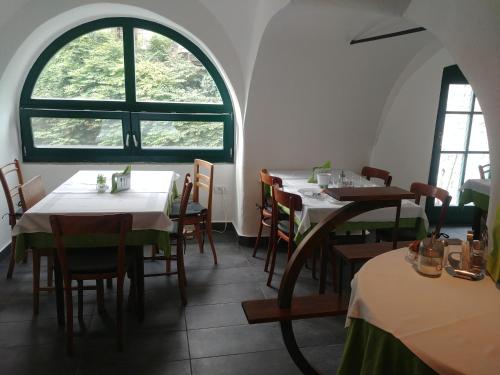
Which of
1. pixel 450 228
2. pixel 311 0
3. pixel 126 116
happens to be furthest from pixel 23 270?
pixel 450 228

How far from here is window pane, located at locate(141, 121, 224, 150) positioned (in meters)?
4.21

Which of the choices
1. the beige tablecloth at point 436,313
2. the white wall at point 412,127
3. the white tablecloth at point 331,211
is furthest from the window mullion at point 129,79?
the beige tablecloth at point 436,313

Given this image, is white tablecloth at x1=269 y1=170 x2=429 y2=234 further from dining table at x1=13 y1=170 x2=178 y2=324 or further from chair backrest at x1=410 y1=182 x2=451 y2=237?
dining table at x1=13 y1=170 x2=178 y2=324

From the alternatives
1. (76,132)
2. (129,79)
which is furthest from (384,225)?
(76,132)

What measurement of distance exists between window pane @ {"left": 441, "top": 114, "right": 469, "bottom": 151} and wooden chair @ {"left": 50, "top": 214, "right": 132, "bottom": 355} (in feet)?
12.6

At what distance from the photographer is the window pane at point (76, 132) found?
13.3 feet

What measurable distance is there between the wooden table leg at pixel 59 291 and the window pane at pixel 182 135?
2.13 meters

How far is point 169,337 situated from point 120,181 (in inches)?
46.2

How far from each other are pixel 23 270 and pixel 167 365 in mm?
1821

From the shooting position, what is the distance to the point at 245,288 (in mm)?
2992

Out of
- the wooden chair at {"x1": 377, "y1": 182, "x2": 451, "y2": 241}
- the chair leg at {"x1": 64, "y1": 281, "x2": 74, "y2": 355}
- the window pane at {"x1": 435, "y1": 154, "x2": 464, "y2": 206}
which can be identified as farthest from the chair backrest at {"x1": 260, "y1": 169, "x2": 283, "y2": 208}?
the window pane at {"x1": 435, "y1": 154, "x2": 464, "y2": 206}

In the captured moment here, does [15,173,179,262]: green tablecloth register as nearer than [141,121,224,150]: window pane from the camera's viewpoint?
Yes

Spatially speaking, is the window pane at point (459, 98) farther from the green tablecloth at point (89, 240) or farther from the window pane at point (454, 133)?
the green tablecloth at point (89, 240)

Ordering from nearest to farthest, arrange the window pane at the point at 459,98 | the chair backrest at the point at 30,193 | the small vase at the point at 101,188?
the chair backrest at the point at 30,193
the small vase at the point at 101,188
the window pane at the point at 459,98
